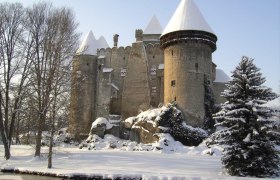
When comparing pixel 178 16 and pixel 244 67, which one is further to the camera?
pixel 178 16

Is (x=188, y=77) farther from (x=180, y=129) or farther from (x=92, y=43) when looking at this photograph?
(x=92, y=43)

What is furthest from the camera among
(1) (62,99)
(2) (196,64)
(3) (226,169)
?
(2) (196,64)

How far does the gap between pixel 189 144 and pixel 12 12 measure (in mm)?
15927

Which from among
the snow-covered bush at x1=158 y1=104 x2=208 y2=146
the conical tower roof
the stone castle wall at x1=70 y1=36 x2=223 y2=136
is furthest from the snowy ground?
the conical tower roof

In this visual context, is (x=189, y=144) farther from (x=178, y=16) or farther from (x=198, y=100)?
(x=178, y=16)

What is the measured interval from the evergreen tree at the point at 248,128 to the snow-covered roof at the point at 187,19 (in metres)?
14.8

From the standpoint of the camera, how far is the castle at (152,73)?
31.2 m

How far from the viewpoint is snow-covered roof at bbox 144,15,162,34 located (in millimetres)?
42906

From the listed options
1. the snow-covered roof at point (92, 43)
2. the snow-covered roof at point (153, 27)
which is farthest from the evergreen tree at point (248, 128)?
the snow-covered roof at point (92, 43)

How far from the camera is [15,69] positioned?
25016 millimetres

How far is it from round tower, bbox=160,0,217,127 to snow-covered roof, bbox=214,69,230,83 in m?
6.33

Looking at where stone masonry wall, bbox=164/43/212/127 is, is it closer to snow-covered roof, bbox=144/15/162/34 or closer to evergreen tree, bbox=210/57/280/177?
snow-covered roof, bbox=144/15/162/34

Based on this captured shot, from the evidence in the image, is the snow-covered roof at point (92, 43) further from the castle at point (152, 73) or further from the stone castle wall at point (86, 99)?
the stone castle wall at point (86, 99)

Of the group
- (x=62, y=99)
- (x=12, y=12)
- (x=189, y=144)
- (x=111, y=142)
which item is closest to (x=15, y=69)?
(x=12, y=12)
